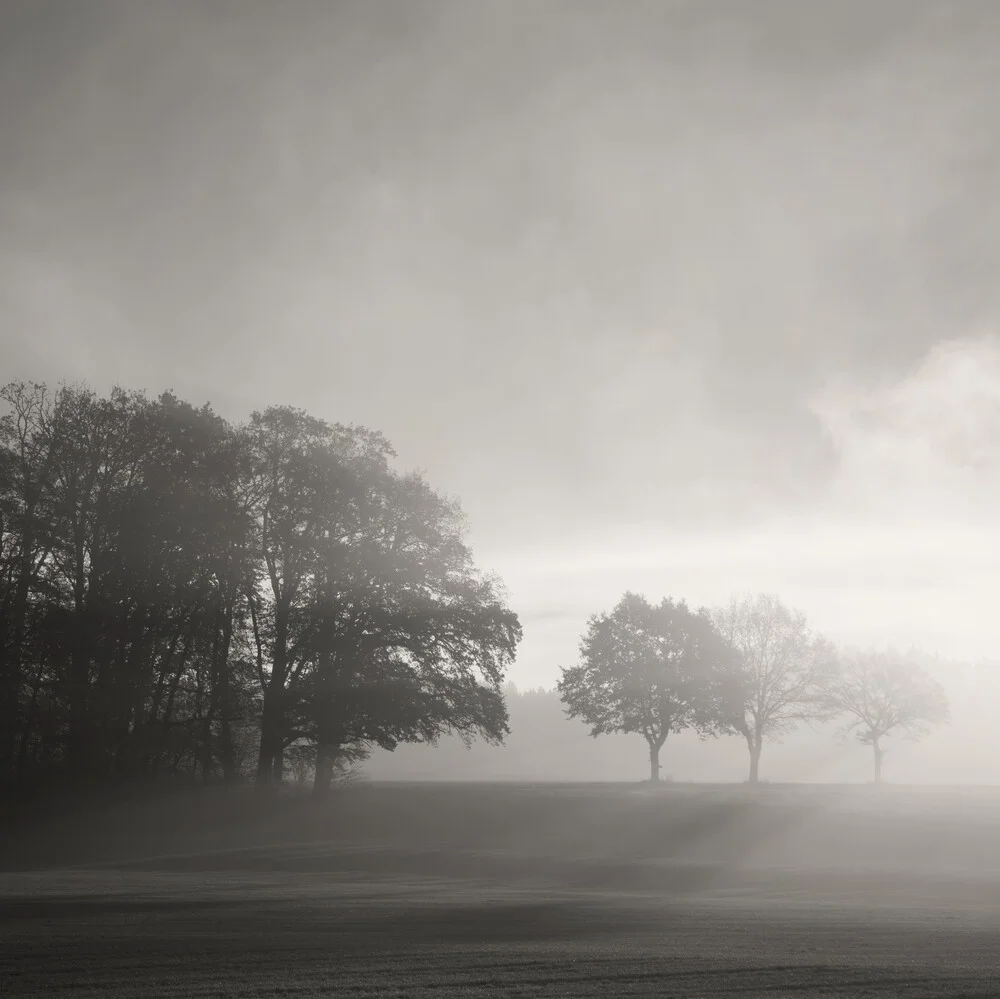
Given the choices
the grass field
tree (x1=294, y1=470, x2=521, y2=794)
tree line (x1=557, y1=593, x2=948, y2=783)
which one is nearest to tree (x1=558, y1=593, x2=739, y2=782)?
tree line (x1=557, y1=593, x2=948, y2=783)

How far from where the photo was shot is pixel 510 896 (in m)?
23.3

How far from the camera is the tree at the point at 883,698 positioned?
69125 millimetres

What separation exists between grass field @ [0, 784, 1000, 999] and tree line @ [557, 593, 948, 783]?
11423mm

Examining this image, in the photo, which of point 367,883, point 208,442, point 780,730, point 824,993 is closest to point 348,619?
point 208,442

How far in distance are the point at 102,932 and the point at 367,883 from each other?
10684mm

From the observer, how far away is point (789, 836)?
118ft

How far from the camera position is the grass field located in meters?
13.8

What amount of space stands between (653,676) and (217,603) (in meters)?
31.9

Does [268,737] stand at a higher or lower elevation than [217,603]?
lower

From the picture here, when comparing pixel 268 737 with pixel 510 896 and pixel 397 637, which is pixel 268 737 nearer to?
pixel 397 637

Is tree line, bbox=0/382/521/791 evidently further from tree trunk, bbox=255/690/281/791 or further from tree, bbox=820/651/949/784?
tree, bbox=820/651/949/784

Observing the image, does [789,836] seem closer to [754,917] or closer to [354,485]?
[754,917]

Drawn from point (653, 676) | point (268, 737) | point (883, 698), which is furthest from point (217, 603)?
point (883, 698)

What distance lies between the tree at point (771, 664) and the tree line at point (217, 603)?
2705 centimetres
